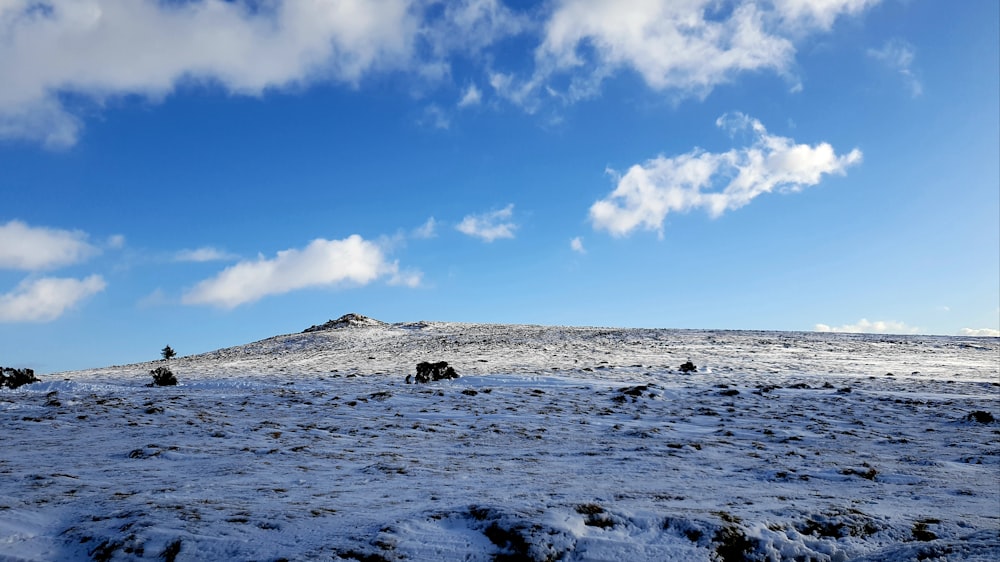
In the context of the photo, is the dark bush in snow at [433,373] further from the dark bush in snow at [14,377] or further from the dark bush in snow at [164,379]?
the dark bush in snow at [14,377]

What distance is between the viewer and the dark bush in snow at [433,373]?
17078 millimetres

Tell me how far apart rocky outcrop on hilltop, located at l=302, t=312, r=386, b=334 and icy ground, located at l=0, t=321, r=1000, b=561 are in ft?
75.4

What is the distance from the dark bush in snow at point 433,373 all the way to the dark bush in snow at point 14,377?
410 inches

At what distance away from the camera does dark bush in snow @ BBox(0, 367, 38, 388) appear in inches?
612

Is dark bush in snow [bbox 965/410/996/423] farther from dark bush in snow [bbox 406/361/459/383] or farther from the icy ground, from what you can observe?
dark bush in snow [bbox 406/361/459/383]

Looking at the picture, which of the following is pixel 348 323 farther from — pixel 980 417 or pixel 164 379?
pixel 980 417

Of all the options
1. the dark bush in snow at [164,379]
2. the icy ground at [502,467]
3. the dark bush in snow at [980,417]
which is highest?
the dark bush in snow at [164,379]

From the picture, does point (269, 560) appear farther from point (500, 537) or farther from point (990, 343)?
point (990, 343)

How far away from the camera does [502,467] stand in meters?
7.75

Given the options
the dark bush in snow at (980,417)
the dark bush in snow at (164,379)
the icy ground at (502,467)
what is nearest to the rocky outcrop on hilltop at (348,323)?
the icy ground at (502,467)

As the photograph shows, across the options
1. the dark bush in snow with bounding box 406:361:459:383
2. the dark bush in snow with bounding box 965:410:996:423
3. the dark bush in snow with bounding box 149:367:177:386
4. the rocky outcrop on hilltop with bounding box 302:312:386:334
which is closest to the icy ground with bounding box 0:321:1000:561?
the dark bush in snow with bounding box 965:410:996:423

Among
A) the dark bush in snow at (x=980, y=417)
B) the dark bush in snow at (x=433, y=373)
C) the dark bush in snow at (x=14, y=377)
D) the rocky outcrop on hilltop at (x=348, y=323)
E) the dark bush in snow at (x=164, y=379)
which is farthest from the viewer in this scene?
the rocky outcrop on hilltop at (x=348, y=323)

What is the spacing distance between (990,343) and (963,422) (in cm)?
3516

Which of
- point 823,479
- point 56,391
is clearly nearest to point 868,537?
point 823,479
